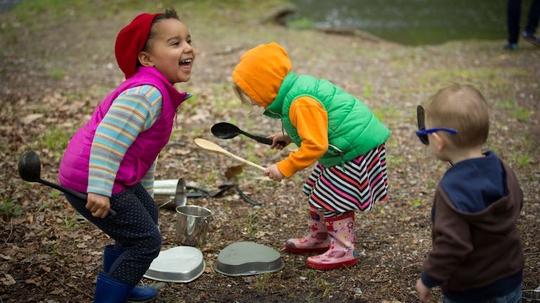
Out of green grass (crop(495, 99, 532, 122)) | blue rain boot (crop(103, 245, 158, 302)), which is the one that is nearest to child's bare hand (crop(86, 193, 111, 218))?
blue rain boot (crop(103, 245, 158, 302))

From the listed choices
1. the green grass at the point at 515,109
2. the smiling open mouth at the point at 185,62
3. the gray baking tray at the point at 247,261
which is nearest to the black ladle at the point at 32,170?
the smiling open mouth at the point at 185,62

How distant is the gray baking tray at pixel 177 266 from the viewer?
318 centimetres

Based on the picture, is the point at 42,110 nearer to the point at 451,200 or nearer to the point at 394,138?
the point at 394,138

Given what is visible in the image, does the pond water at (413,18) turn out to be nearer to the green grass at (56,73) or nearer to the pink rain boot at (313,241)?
the green grass at (56,73)

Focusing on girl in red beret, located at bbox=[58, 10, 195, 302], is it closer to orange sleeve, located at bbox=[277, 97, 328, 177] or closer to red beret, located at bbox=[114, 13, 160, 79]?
red beret, located at bbox=[114, 13, 160, 79]

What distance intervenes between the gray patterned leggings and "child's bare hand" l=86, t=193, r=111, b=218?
0.35ft

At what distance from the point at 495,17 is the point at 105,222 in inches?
411

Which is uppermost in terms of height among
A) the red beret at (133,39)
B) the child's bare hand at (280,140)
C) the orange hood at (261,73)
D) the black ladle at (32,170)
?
the red beret at (133,39)

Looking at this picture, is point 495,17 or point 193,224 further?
point 495,17

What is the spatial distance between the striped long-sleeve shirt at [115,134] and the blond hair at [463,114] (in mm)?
1166

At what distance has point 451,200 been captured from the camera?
2123mm

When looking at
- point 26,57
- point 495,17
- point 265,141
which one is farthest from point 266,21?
point 265,141

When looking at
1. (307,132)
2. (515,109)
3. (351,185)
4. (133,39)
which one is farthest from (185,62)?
(515,109)

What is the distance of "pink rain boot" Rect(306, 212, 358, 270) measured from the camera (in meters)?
3.28
